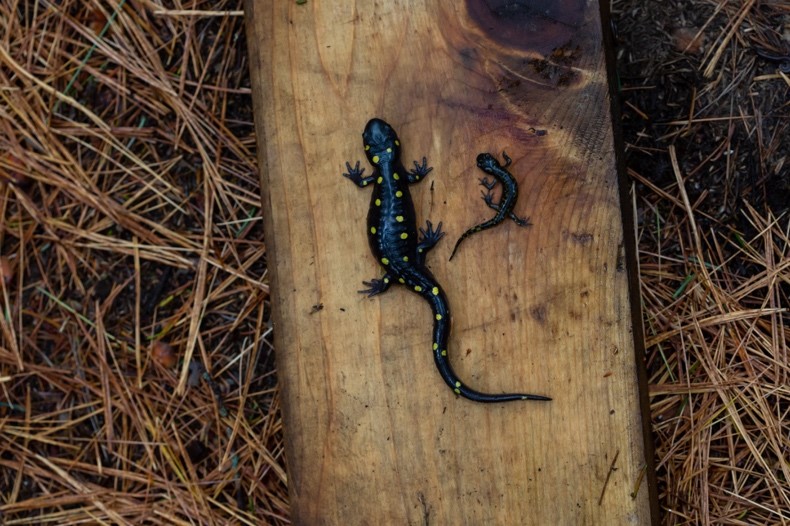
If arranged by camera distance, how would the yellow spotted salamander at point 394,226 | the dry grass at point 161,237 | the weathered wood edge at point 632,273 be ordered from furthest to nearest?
the dry grass at point 161,237
the yellow spotted salamander at point 394,226
the weathered wood edge at point 632,273

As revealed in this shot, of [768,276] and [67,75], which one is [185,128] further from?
[768,276]

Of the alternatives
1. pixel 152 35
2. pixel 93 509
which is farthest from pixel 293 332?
pixel 152 35

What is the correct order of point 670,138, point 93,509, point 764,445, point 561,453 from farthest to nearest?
point 93,509
point 670,138
point 764,445
point 561,453

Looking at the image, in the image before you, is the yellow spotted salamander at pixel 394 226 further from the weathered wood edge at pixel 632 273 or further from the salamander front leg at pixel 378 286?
the weathered wood edge at pixel 632 273

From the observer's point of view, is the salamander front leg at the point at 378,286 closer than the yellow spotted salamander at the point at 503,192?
No

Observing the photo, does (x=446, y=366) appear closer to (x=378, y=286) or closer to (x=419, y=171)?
(x=378, y=286)

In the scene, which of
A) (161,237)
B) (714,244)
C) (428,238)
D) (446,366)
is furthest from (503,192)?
(161,237)

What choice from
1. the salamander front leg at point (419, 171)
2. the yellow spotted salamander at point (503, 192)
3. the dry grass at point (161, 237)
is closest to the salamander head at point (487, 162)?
the yellow spotted salamander at point (503, 192)
